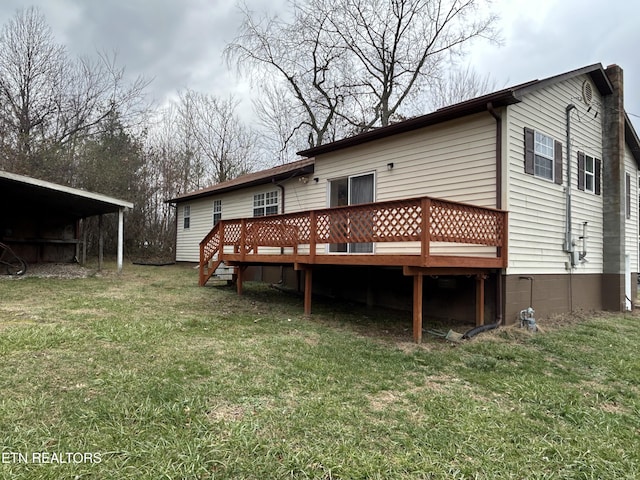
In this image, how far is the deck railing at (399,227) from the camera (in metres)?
5.48

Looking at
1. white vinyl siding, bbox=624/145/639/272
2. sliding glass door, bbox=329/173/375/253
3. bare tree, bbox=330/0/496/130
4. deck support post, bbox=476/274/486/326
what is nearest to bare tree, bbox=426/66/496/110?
bare tree, bbox=330/0/496/130

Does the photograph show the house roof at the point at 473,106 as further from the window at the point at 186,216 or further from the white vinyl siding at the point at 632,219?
the window at the point at 186,216

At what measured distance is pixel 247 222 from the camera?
28.4ft

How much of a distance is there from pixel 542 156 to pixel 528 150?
697 mm

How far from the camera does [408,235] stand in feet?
18.3

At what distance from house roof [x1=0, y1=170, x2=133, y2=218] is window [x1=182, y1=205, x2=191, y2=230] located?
362 centimetres

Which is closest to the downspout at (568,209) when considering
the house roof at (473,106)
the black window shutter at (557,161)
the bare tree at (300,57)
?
the black window shutter at (557,161)

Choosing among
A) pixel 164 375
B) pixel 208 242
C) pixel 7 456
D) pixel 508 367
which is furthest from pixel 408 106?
pixel 7 456

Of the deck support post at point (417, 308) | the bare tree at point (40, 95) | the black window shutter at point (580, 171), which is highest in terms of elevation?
the bare tree at point (40, 95)

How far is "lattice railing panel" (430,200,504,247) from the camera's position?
553 centimetres

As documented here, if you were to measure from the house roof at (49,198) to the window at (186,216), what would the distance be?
3621 mm

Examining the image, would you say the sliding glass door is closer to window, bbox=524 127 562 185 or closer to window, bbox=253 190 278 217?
window, bbox=253 190 278 217

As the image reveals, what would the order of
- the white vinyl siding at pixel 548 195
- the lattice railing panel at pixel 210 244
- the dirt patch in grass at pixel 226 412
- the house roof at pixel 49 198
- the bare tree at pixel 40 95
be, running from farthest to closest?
the bare tree at pixel 40 95
the lattice railing panel at pixel 210 244
the house roof at pixel 49 198
the white vinyl siding at pixel 548 195
the dirt patch in grass at pixel 226 412

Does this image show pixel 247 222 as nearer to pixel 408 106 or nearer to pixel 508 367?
pixel 508 367
